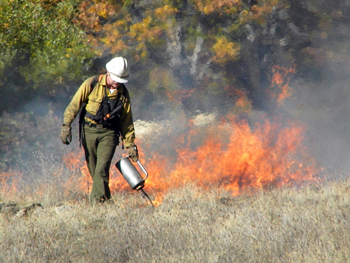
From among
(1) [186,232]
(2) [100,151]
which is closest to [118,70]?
(2) [100,151]

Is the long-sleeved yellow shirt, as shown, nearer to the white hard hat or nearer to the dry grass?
the white hard hat

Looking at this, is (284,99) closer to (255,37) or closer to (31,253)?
(255,37)

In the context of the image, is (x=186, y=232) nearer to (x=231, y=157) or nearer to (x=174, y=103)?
(x=231, y=157)

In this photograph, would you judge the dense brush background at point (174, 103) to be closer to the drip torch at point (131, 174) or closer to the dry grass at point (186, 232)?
the dry grass at point (186, 232)

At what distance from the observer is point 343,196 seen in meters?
5.18

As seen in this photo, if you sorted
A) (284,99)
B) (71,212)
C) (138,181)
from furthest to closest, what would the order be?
(284,99) < (138,181) < (71,212)

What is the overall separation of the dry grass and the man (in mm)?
527

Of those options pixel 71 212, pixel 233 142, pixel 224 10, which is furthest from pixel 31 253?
pixel 224 10

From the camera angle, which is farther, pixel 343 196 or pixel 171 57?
pixel 171 57

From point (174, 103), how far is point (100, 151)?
4877 millimetres

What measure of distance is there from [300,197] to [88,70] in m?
5.73

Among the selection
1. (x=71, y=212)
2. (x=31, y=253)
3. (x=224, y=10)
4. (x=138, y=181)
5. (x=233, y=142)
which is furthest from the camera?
(x=224, y=10)

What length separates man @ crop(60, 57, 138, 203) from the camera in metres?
5.37

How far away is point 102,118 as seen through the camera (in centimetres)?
552
